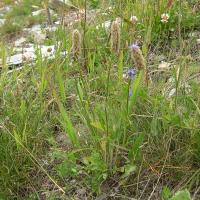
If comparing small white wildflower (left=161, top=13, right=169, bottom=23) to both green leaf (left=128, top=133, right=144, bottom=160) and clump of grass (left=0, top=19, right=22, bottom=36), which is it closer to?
green leaf (left=128, top=133, right=144, bottom=160)

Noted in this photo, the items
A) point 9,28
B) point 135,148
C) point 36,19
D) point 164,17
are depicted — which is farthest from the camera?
point 36,19

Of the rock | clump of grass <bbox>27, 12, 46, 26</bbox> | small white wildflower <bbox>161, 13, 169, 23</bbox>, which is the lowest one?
the rock

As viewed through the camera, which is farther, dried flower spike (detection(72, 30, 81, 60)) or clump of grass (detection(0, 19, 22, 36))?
clump of grass (detection(0, 19, 22, 36))

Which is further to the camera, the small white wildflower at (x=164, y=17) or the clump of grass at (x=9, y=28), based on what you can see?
the clump of grass at (x=9, y=28)

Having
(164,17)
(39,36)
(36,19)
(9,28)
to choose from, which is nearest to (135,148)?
(164,17)

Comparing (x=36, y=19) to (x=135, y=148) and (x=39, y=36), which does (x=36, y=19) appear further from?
(x=135, y=148)

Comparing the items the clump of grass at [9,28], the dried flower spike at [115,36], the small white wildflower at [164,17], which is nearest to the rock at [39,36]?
the clump of grass at [9,28]

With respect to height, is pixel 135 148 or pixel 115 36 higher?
pixel 115 36

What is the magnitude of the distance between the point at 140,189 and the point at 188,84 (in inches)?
34.5

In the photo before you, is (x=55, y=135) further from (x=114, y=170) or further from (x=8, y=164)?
(x=114, y=170)

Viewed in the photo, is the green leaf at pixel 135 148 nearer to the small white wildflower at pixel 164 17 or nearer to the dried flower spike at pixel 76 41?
the dried flower spike at pixel 76 41

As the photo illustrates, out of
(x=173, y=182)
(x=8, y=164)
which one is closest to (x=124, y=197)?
(x=173, y=182)

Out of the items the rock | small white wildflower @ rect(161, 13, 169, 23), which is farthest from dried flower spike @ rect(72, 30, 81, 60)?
the rock

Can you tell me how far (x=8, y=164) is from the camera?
123 cm
